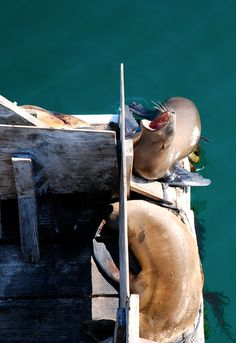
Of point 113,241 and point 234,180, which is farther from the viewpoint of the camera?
point 234,180

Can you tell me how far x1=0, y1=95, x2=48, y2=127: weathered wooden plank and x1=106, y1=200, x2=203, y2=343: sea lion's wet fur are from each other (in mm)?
1074

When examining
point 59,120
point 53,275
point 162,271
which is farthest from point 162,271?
point 59,120

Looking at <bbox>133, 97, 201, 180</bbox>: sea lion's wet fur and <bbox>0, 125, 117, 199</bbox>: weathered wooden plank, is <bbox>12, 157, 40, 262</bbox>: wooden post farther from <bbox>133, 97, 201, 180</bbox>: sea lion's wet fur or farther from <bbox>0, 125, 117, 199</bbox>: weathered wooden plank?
<bbox>133, 97, 201, 180</bbox>: sea lion's wet fur

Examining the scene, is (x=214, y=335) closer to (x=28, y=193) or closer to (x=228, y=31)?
(x=28, y=193)

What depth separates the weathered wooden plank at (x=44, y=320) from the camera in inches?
172

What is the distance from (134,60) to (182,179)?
3092 millimetres

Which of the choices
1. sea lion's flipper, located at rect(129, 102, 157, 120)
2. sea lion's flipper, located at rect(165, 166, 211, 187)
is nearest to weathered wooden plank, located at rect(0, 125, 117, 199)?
sea lion's flipper, located at rect(165, 166, 211, 187)

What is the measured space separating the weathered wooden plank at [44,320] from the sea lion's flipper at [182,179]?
148 cm

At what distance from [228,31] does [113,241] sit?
15.5 feet

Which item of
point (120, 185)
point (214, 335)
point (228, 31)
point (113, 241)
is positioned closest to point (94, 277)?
point (113, 241)

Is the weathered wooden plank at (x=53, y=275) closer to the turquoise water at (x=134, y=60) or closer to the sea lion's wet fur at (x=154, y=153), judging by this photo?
the sea lion's wet fur at (x=154, y=153)

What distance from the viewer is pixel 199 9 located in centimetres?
880

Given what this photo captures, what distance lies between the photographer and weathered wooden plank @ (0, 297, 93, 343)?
436 centimetres

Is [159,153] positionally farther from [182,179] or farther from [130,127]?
[130,127]
